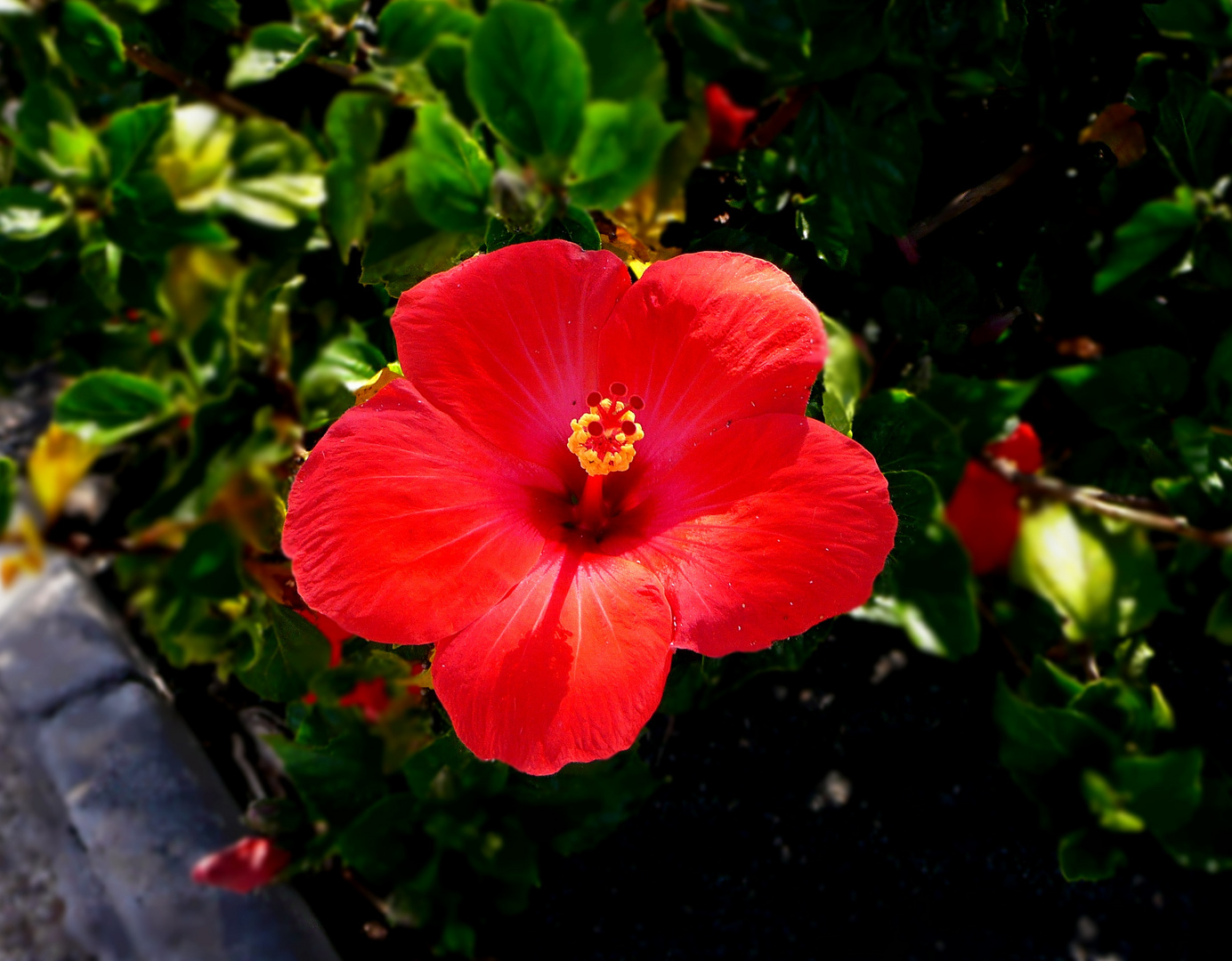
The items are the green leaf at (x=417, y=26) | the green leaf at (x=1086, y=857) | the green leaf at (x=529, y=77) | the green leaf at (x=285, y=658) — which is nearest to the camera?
the green leaf at (x=529, y=77)

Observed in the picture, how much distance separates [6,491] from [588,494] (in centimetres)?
40

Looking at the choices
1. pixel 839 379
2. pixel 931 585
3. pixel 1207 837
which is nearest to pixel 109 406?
pixel 839 379

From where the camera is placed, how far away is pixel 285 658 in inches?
34.2

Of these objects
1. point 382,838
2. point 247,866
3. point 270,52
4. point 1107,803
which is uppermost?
point 270,52

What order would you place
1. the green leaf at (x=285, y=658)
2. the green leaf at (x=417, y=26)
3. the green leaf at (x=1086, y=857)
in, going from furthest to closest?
the green leaf at (x=1086, y=857) → the green leaf at (x=285, y=658) → the green leaf at (x=417, y=26)

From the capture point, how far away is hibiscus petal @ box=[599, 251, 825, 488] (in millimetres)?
597

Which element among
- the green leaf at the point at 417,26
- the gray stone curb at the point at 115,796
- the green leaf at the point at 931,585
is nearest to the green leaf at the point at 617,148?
the green leaf at the point at 417,26

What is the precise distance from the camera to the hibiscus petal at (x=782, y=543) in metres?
0.57

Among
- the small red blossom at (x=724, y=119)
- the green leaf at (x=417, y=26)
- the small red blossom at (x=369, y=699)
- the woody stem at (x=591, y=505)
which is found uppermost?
the green leaf at (x=417, y=26)

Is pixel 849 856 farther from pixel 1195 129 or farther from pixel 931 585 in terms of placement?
pixel 1195 129

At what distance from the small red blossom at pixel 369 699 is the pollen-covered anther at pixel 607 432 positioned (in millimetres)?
443

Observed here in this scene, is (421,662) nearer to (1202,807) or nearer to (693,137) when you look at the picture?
(693,137)

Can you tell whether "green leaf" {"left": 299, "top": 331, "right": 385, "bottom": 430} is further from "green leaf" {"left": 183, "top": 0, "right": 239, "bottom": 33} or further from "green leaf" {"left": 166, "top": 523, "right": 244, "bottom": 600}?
"green leaf" {"left": 183, "top": 0, "right": 239, "bottom": 33}

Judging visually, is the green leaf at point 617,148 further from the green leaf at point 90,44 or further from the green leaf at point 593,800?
the green leaf at point 593,800
